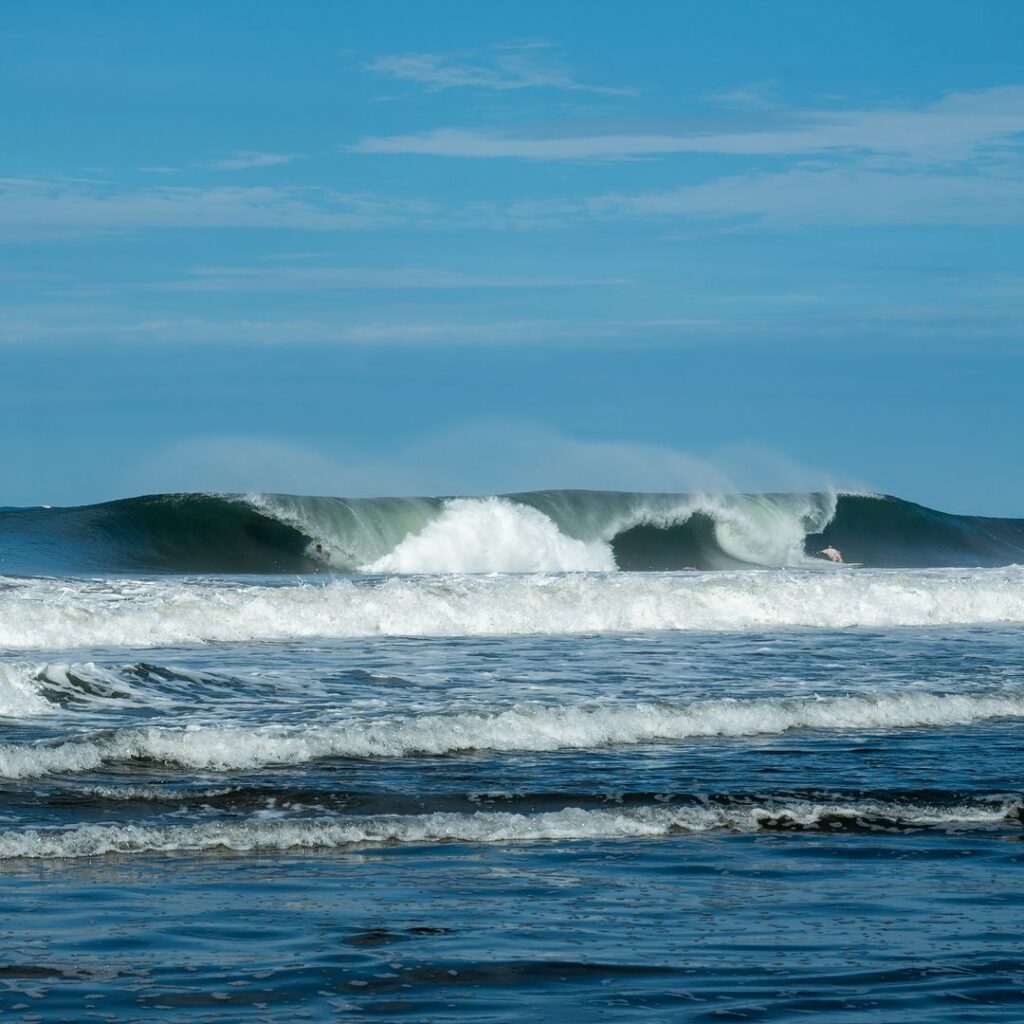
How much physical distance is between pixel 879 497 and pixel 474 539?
1443cm

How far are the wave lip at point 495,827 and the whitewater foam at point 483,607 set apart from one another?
28.0 feet

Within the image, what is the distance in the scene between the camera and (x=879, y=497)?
151 ft

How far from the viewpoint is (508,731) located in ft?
30.5

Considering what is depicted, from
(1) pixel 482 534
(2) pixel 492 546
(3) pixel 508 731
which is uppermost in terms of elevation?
(1) pixel 482 534

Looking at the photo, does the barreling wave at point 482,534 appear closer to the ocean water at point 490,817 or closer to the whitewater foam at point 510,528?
the whitewater foam at point 510,528

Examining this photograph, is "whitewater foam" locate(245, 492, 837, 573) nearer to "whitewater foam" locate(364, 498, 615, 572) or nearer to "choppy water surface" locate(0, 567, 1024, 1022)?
"whitewater foam" locate(364, 498, 615, 572)

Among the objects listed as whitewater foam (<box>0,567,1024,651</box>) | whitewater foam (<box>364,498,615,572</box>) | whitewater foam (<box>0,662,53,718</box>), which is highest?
whitewater foam (<box>364,498,615,572</box>)

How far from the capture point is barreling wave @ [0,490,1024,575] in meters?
33.8

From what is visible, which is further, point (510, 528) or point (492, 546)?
point (510, 528)

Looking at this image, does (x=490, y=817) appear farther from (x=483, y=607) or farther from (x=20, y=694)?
(x=483, y=607)

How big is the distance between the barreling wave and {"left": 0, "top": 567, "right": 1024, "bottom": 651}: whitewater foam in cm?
1058

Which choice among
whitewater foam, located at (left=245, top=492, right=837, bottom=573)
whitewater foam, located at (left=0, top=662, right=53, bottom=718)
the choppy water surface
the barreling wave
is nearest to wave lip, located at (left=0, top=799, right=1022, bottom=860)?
the choppy water surface

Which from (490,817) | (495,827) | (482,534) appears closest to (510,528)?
(482,534)

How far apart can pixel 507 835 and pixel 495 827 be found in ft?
0.35
